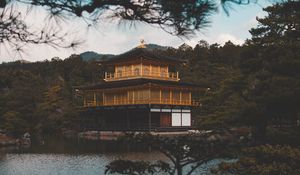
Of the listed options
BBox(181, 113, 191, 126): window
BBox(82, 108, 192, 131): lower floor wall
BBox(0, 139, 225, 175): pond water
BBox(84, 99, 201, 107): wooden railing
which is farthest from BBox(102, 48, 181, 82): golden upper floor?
BBox(0, 139, 225, 175): pond water

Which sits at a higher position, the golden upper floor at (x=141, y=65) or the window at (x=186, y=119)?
the golden upper floor at (x=141, y=65)

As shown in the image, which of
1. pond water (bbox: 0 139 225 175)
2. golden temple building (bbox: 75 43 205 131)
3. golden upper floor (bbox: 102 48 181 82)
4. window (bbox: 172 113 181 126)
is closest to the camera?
pond water (bbox: 0 139 225 175)

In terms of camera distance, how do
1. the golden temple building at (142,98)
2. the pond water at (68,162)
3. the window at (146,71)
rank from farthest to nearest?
1. the window at (146,71)
2. the golden temple building at (142,98)
3. the pond water at (68,162)

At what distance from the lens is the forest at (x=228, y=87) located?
13.0 metres

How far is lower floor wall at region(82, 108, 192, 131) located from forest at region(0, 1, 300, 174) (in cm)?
144

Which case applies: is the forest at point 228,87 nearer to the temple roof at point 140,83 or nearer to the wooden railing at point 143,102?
the wooden railing at point 143,102

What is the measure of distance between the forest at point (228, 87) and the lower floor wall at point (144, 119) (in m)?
1.44

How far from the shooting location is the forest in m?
13.0

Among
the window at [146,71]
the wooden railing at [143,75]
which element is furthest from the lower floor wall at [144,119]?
the window at [146,71]

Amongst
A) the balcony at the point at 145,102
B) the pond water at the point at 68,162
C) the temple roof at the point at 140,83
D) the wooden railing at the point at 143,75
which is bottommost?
the pond water at the point at 68,162

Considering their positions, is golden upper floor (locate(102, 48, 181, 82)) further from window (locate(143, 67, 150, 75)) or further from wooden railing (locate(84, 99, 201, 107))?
wooden railing (locate(84, 99, 201, 107))

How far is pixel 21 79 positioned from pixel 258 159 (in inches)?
1295

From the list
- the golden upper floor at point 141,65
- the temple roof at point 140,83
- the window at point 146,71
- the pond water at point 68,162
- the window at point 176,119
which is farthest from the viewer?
the window at point 146,71

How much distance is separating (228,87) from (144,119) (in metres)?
9.01
